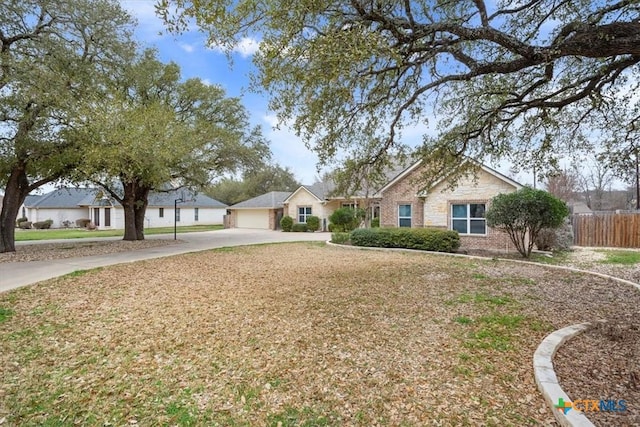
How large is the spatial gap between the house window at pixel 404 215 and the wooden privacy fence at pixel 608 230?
26.0ft

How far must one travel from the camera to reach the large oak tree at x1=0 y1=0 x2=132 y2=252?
34.7ft

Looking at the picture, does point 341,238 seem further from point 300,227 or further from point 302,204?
point 302,204

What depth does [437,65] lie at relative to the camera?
6785mm

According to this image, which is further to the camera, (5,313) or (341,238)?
(341,238)

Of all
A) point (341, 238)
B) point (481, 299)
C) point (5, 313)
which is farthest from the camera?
point (341, 238)

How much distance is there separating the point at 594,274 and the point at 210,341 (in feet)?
31.4

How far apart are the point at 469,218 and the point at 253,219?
21.8 metres

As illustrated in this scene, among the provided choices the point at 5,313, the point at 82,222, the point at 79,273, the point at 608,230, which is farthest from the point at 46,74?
the point at 82,222

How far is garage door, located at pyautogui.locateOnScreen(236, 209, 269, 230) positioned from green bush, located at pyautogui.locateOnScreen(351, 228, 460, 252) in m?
17.4

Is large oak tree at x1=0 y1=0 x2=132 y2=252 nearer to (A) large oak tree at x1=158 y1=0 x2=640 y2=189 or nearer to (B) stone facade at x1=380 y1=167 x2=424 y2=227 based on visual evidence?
(A) large oak tree at x1=158 y1=0 x2=640 y2=189

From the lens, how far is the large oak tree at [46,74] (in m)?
10.6

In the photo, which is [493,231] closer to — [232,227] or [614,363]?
[614,363]

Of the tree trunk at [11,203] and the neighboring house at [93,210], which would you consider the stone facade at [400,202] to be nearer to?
the tree trunk at [11,203]

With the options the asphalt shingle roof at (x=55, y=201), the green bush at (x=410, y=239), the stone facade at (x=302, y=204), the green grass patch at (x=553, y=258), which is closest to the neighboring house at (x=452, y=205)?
the green bush at (x=410, y=239)
